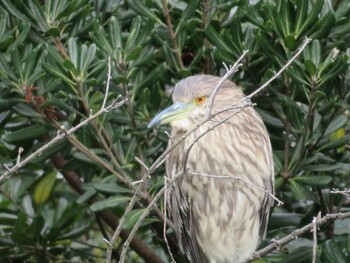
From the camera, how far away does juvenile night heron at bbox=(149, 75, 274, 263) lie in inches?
182

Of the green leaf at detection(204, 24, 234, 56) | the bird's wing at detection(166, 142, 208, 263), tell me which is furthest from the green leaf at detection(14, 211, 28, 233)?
the green leaf at detection(204, 24, 234, 56)

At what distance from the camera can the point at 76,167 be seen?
470cm

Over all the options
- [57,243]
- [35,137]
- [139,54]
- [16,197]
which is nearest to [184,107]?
[139,54]

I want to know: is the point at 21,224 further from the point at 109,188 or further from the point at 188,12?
the point at 188,12

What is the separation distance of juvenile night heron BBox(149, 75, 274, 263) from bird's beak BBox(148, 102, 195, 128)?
0.02 m

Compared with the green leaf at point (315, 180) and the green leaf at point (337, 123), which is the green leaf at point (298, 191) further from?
the green leaf at point (337, 123)

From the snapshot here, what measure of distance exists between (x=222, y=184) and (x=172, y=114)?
17.9 inches

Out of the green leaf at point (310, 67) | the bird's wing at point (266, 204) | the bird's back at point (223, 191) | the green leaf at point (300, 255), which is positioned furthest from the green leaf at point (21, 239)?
the green leaf at point (310, 67)

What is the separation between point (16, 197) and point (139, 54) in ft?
5.86

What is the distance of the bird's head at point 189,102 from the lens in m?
Result: 4.40

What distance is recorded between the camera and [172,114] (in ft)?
14.4

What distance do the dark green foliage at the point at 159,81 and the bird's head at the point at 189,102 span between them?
0.25 ft

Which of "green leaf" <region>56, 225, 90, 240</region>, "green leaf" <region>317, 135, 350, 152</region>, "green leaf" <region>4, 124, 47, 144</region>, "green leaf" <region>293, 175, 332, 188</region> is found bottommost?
"green leaf" <region>56, 225, 90, 240</region>

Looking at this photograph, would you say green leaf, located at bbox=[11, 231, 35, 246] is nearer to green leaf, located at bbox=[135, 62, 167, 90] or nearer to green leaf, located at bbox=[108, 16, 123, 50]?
green leaf, located at bbox=[135, 62, 167, 90]
